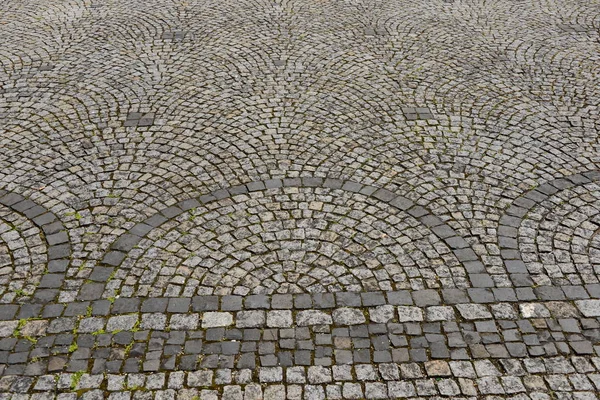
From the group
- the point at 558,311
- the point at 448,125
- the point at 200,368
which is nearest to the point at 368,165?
the point at 448,125

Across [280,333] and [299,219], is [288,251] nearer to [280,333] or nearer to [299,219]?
[299,219]

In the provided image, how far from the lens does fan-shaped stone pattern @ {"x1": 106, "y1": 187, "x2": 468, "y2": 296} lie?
5.91 metres

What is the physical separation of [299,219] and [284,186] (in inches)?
28.0

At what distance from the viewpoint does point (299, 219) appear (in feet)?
22.1

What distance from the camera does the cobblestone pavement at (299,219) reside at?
5.14m

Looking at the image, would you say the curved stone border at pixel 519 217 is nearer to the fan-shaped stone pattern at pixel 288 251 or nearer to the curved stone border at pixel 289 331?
the curved stone border at pixel 289 331

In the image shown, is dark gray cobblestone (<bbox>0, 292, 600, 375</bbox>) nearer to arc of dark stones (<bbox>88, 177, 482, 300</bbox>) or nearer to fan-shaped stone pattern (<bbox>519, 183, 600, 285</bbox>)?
fan-shaped stone pattern (<bbox>519, 183, 600, 285</bbox>)

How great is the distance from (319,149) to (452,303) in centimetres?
320

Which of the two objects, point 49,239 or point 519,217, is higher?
point 519,217

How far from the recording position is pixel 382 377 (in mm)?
5008

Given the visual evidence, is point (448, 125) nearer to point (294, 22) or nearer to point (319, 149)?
point (319, 149)

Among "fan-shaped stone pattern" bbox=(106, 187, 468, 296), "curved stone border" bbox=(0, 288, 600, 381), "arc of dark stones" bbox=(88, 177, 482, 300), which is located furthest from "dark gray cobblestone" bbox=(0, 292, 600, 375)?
"arc of dark stones" bbox=(88, 177, 482, 300)

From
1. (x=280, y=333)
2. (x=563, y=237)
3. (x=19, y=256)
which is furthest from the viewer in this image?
(x=563, y=237)

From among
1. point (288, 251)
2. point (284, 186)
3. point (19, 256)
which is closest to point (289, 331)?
point (288, 251)
